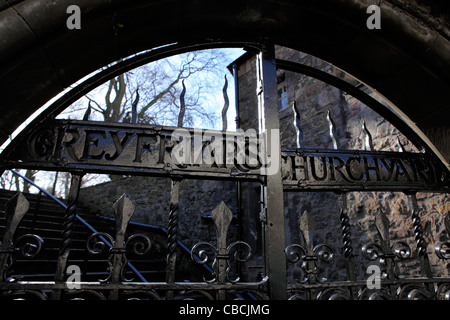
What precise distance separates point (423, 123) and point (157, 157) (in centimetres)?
175

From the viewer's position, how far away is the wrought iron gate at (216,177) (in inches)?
47.8

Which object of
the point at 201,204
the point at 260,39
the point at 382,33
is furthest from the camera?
the point at 201,204

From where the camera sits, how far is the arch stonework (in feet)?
4.01

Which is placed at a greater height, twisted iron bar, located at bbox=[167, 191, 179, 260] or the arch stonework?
the arch stonework

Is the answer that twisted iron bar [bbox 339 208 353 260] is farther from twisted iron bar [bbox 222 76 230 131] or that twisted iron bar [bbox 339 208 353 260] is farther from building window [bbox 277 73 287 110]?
building window [bbox 277 73 287 110]

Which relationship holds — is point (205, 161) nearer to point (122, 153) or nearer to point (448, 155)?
point (122, 153)

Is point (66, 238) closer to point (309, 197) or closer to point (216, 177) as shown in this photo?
point (216, 177)

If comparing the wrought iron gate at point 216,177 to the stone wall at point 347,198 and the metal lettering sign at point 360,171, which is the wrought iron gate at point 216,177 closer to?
the metal lettering sign at point 360,171

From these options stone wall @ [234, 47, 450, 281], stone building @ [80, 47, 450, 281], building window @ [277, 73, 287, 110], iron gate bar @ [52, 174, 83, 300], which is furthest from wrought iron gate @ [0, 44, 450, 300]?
building window @ [277, 73, 287, 110]

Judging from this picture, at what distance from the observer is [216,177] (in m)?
1.45

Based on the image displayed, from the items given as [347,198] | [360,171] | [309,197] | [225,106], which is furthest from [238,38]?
[309,197]
